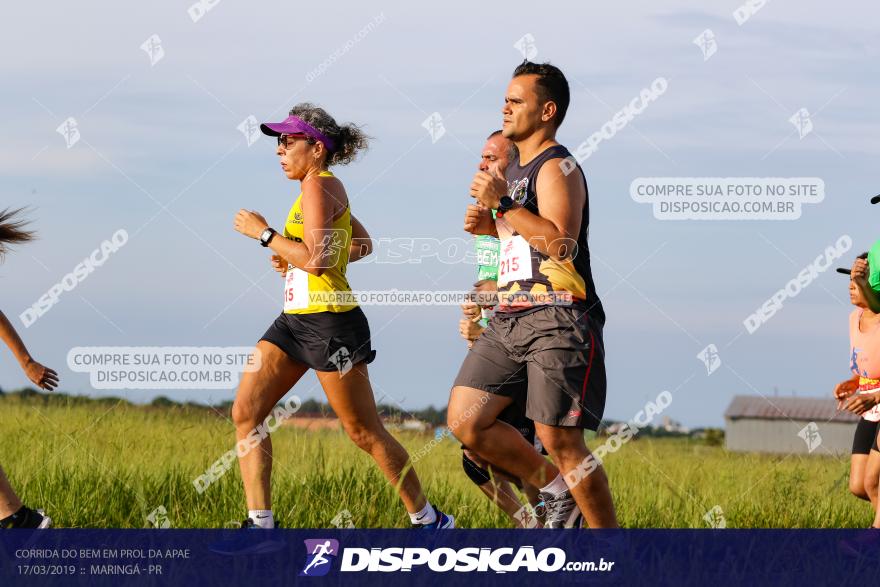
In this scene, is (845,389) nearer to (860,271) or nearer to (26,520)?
(860,271)

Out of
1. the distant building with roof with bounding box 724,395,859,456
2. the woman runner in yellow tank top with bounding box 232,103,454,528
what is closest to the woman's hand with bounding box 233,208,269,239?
the woman runner in yellow tank top with bounding box 232,103,454,528

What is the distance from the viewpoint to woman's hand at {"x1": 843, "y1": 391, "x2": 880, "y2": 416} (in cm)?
696

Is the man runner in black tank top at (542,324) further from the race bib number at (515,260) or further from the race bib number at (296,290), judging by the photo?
the race bib number at (296,290)

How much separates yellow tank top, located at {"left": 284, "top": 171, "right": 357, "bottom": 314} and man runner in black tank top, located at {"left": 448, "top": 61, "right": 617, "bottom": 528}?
2.46 ft

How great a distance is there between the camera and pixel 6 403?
11617 millimetres

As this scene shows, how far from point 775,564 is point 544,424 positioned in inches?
61.0

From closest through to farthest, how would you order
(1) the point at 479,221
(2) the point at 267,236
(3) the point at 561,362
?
(3) the point at 561,362, (1) the point at 479,221, (2) the point at 267,236

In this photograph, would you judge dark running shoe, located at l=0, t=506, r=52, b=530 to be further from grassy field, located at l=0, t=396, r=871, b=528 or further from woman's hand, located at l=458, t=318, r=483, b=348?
woman's hand, located at l=458, t=318, r=483, b=348

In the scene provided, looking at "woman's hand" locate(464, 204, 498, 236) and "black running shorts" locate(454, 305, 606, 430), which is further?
"woman's hand" locate(464, 204, 498, 236)

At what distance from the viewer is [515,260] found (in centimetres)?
565

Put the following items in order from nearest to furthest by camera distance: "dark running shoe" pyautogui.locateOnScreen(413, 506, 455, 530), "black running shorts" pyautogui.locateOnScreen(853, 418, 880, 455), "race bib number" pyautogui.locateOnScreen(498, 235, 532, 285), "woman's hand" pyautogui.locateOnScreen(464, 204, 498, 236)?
1. "race bib number" pyautogui.locateOnScreen(498, 235, 532, 285)
2. "woman's hand" pyautogui.locateOnScreen(464, 204, 498, 236)
3. "dark running shoe" pyautogui.locateOnScreen(413, 506, 455, 530)
4. "black running shorts" pyautogui.locateOnScreen(853, 418, 880, 455)

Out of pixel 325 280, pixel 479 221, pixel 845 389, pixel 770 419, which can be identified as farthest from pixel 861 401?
pixel 770 419

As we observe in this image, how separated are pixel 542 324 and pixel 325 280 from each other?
1.19 meters

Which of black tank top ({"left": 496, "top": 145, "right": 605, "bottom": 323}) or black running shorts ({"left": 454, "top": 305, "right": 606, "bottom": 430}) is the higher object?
black tank top ({"left": 496, "top": 145, "right": 605, "bottom": 323})
